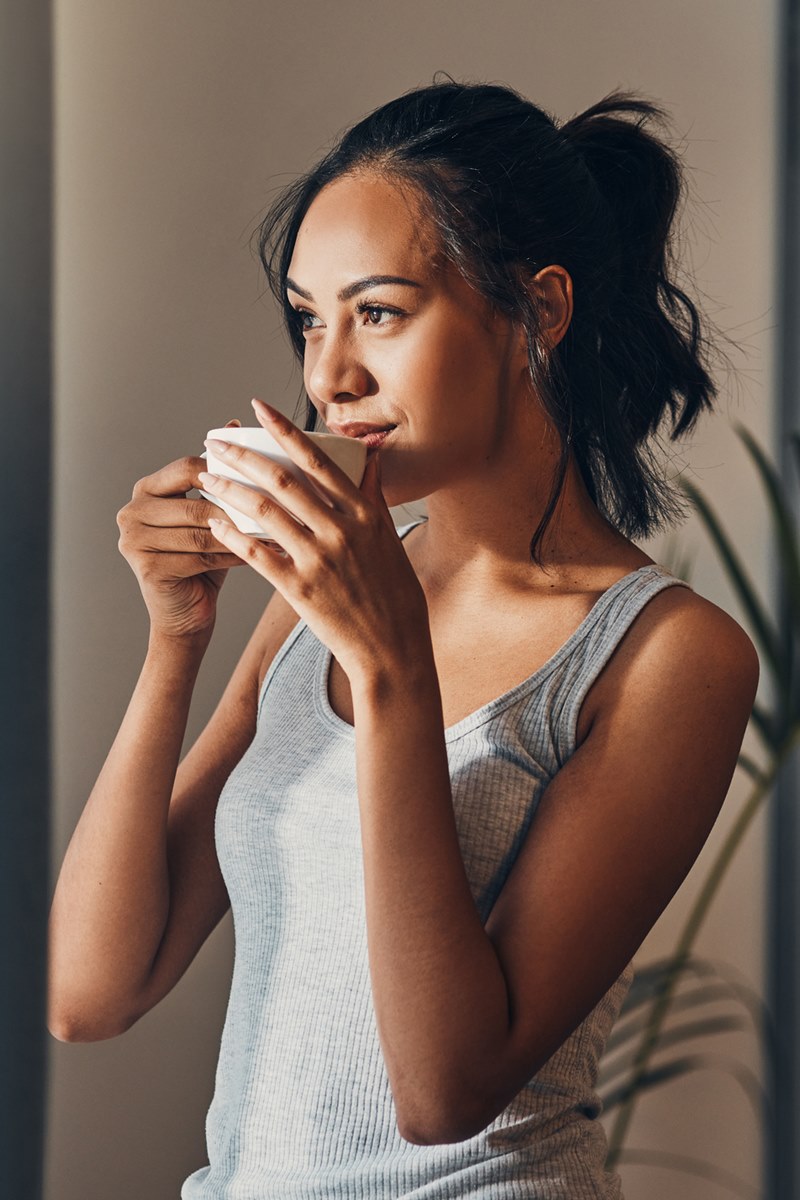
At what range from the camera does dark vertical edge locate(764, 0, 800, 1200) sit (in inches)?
69.6

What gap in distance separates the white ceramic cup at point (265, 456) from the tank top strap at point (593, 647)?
0.23 m

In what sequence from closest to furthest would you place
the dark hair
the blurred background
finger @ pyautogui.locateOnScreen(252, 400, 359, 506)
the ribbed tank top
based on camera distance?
finger @ pyautogui.locateOnScreen(252, 400, 359, 506), the ribbed tank top, the dark hair, the blurred background

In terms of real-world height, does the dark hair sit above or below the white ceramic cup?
above

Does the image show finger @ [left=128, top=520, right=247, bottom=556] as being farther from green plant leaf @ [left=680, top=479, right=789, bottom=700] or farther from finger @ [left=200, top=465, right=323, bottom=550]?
green plant leaf @ [left=680, top=479, right=789, bottom=700]

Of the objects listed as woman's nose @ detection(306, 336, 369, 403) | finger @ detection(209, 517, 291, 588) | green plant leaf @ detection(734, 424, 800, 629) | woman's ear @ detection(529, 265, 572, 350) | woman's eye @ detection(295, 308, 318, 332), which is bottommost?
green plant leaf @ detection(734, 424, 800, 629)

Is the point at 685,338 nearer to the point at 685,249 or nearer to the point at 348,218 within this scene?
the point at 348,218

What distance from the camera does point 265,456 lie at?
77 centimetres

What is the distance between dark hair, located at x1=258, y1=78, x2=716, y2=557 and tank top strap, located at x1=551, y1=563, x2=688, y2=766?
109 mm

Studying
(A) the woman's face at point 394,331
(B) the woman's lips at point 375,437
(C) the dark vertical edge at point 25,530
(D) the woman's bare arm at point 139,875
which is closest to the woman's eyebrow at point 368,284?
(A) the woman's face at point 394,331

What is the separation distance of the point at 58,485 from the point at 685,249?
3.11 ft

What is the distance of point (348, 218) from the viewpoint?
0.93 m

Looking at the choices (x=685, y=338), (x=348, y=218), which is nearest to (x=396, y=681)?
(x=348, y=218)


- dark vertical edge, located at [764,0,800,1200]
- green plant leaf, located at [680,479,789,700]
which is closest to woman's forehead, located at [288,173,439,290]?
green plant leaf, located at [680,479,789,700]

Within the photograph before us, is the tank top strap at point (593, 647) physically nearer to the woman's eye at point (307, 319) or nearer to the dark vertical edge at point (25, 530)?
the woman's eye at point (307, 319)
